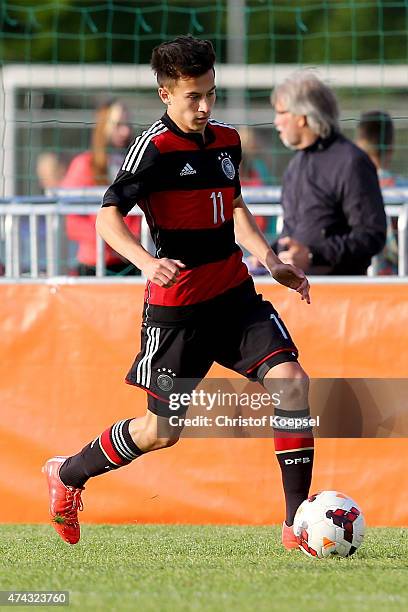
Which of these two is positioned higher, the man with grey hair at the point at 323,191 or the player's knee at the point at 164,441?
the man with grey hair at the point at 323,191

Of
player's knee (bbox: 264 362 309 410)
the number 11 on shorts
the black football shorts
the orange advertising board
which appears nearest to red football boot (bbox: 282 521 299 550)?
player's knee (bbox: 264 362 309 410)

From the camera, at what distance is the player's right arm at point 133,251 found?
17.3ft

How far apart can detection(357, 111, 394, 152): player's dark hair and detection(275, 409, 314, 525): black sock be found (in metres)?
4.11

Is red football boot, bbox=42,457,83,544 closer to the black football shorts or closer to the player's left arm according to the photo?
the black football shorts

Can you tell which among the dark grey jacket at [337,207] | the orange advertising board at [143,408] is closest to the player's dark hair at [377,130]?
the dark grey jacket at [337,207]

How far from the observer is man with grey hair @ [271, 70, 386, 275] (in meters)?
7.39

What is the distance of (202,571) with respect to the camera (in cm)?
536

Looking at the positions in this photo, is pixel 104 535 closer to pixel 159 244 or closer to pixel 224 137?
pixel 159 244

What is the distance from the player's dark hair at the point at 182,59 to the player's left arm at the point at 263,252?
62 centimetres

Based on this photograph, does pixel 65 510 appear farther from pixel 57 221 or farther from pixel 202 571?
pixel 57 221

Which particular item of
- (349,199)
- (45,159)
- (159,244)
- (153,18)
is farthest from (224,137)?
(153,18)

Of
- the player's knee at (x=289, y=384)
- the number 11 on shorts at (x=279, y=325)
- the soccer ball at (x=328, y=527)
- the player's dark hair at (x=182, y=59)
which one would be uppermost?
the player's dark hair at (x=182, y=59)

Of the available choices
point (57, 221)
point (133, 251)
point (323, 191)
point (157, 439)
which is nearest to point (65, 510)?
point (157, 439)

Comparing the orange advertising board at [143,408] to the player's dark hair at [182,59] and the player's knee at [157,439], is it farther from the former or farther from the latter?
the player's dark hair at [182,59]
